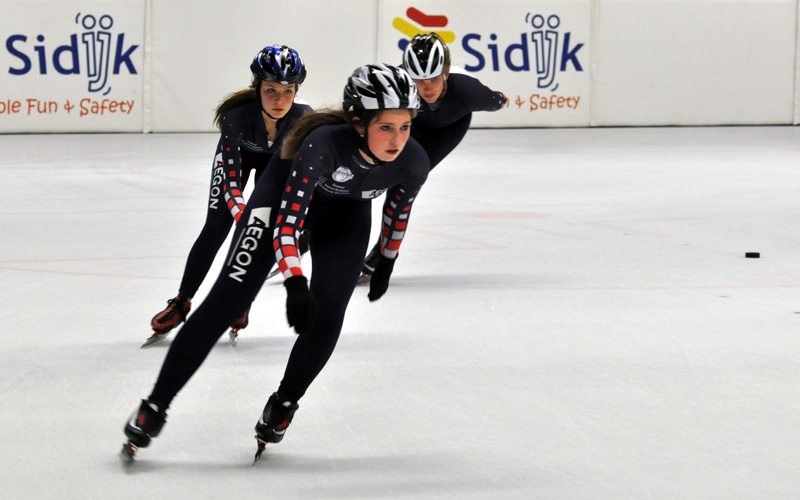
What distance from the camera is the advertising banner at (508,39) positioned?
15891mm

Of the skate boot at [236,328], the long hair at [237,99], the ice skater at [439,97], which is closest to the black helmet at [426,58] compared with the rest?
the ice skater at [439,97]

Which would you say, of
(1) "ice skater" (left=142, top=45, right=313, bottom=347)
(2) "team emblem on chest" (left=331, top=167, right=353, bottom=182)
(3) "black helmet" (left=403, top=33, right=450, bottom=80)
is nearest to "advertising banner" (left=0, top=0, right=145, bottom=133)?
(3) "black helmet" (left=403, top=33, right=450, bottom=80)

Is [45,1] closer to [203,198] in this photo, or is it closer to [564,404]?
[203,198]

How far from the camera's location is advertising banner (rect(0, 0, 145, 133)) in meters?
14.3

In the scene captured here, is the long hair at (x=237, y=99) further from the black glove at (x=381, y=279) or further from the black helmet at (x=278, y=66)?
the black glove at (x=381, y=279)

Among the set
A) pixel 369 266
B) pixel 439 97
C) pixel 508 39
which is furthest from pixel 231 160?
pixel 508 39

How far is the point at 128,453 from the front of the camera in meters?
2.99

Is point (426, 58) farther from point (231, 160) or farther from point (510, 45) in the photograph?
point (510, 45)

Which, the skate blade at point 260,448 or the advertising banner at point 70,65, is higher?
the advertising banner at point 70,65

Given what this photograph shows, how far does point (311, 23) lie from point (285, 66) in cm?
1155

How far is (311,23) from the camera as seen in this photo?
15.4 meters

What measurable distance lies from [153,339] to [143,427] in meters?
Answer: 1.50

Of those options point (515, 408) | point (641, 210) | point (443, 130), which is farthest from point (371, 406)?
point (641, 210)

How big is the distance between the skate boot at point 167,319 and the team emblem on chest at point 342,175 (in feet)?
5.20
